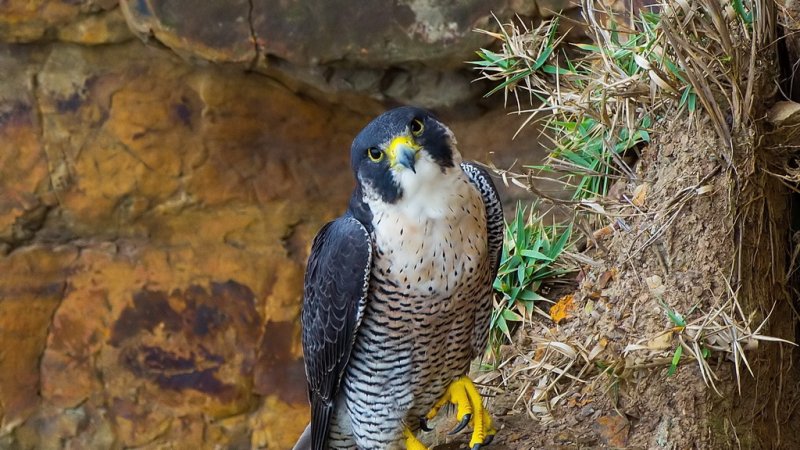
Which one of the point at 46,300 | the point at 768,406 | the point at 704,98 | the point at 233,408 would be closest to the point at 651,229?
the point at 704,98

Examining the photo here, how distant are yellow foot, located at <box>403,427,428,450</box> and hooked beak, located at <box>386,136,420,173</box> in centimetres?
101

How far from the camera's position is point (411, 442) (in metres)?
3.45

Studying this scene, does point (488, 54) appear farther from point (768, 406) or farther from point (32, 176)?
point (32, 176)

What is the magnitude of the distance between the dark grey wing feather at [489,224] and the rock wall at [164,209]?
1.62 m

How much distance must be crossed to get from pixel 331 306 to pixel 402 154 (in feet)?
2.09

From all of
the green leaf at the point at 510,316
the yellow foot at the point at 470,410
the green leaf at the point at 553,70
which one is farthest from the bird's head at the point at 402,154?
the green leaf at the point at 510,316

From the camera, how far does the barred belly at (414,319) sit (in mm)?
3115

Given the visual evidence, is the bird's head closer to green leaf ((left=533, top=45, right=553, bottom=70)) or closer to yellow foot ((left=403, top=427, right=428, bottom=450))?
green leaf ((left=533, top=45, right=553, bottom=70))

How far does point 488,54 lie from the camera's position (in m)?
3.84

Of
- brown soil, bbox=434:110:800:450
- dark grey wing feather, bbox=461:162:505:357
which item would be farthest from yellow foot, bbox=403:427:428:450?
dark grey wing feather, bbox=461:162:505:357

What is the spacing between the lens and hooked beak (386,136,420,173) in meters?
2.93

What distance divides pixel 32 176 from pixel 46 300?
2.41ft

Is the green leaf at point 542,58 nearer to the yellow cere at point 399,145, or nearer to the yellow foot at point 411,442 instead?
the yellow cere at point 399,145

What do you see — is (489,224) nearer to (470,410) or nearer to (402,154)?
(402,154)
